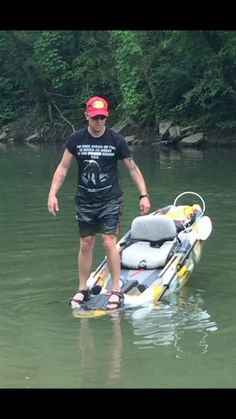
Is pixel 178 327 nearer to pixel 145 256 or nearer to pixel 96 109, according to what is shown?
pixel 145 256

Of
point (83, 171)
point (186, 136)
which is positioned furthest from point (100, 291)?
point (186, 136)

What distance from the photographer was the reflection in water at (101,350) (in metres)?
5.45

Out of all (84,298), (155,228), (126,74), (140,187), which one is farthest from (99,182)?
(126,74)

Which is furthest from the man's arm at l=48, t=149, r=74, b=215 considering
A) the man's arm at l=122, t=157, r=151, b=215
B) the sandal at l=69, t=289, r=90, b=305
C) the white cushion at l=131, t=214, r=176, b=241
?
the white cushion at l=131, t=214, r=176, b=241

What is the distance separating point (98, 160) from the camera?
710cm

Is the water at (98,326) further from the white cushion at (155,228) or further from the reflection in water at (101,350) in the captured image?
the white cushion at (155,228)

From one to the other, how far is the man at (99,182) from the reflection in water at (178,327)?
0.50m

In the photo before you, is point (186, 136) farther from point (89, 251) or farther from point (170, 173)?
point (89, 251)

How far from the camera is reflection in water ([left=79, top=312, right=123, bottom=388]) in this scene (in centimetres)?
545

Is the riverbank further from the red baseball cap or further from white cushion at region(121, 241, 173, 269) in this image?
the red baseball cap

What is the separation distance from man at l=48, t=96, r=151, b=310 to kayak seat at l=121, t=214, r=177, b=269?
0.65 metres

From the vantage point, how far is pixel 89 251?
24.1 feet

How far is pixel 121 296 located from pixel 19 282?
156cm

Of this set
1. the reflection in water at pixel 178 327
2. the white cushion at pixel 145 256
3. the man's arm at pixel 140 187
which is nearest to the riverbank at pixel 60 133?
the white cushion at pixel 145 256
